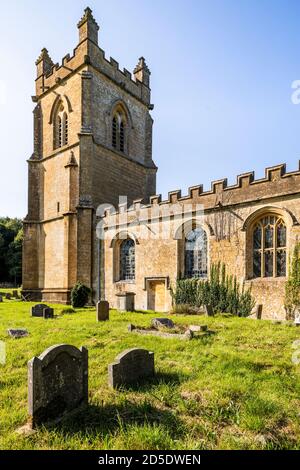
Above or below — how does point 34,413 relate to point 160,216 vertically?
below

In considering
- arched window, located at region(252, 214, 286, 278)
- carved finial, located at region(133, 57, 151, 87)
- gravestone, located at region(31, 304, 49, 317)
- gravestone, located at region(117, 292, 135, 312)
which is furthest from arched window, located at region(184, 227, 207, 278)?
carved finial, located at region(133, 57, 151, 87)

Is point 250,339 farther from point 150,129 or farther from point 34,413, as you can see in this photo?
point 150,129

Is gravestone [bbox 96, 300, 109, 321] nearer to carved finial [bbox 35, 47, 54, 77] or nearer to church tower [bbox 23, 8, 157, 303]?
church tower [bbox 23, 8, 157, 303]

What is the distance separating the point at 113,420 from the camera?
12.5 ft

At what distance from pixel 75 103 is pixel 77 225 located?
904 cm

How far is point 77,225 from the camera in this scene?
18.7 meters

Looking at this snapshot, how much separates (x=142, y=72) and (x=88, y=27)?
662 cm

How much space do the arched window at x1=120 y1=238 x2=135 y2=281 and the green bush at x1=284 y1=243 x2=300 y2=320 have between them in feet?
Answer: 28.6

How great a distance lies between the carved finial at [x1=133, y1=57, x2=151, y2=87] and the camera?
85.8 feet

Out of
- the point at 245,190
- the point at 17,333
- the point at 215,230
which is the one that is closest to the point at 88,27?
the point at 245,190

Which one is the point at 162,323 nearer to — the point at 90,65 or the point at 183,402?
the point at 183,402

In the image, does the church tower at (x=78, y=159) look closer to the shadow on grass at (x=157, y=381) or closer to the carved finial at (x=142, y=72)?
the carved finial at (x=142, y=72)
